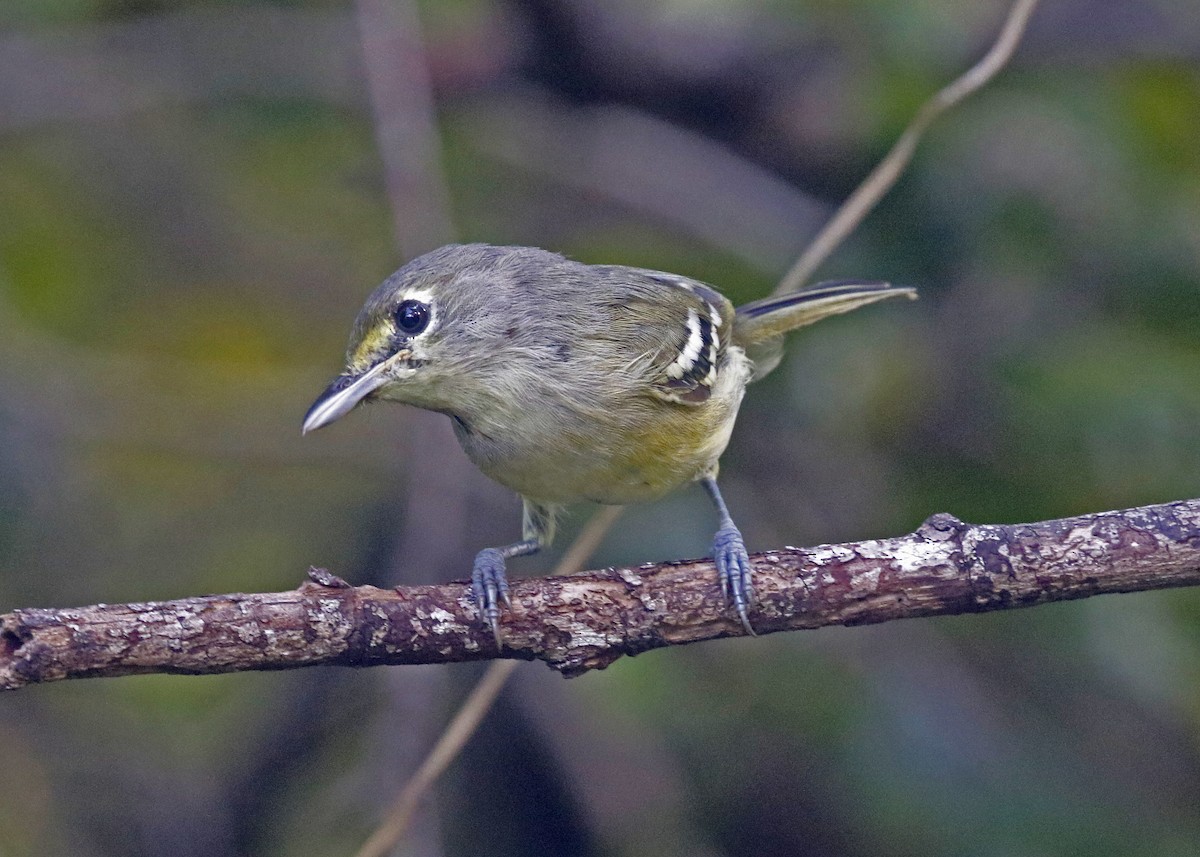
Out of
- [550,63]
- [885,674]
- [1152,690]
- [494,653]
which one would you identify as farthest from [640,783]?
[550,63]

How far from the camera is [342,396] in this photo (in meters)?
3.36

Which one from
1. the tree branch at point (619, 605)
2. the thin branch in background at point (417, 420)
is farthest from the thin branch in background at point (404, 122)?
the tree branch at point (619, 605)

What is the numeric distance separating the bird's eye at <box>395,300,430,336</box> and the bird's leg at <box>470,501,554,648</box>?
661 mm

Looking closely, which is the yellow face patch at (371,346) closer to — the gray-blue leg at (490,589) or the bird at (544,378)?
the bird at (544,378)

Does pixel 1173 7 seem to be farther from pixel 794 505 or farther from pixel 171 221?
pixel 171 221

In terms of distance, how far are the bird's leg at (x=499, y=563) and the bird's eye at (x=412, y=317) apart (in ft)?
2.17

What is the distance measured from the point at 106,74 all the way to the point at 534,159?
1.93 metres

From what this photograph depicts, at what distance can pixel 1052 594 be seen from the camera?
267cm

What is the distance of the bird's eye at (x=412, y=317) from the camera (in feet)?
11.6

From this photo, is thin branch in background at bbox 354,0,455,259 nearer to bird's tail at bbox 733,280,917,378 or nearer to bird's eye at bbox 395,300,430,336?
bird's eye at bbox 395,300,430,336

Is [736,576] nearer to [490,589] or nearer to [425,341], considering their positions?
[490,589]

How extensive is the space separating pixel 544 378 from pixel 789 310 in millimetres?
1216

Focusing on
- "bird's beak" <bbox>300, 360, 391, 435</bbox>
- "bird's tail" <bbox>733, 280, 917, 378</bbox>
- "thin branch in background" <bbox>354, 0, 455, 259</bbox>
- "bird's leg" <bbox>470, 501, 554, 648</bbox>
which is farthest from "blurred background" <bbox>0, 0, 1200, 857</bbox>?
"bird's beak" <bbox>300, 360, 391, 435</bbox>

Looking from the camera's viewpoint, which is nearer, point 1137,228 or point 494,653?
point 494,653
